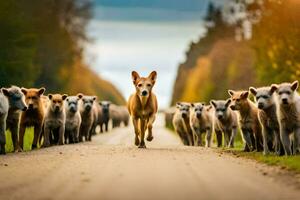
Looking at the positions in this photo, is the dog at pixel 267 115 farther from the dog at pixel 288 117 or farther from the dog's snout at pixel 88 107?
the dog's snout at pixel 88 107

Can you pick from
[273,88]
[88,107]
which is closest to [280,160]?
[273,88]

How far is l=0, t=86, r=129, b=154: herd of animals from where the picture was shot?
2602 centimetres

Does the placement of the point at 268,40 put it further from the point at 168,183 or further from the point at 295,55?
the point at 168,183

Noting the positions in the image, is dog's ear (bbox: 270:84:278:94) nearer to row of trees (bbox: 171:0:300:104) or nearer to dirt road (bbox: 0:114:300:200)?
dirt road (bbox: 0:114:300:200)

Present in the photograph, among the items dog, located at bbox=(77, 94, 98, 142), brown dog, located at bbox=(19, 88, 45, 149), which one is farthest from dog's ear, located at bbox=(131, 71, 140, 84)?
dog, located at bbox=(77, 94, 98, 142)

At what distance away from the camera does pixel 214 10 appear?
131125 mm

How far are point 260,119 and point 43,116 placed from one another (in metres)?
8.39

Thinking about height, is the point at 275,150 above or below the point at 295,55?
below

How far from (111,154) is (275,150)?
4.45 meters

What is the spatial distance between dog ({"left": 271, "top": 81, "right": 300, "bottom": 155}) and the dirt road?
1513 millimetres

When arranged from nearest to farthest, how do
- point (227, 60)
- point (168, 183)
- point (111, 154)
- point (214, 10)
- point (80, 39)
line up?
point (168, 183) < point (111, 154) < point (80, 39) < point (227, 60) < point (214, 10)

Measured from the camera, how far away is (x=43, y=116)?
94.4ft

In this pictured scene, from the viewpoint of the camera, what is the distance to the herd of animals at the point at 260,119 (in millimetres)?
22125

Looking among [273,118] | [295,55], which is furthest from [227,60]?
[273,118]
